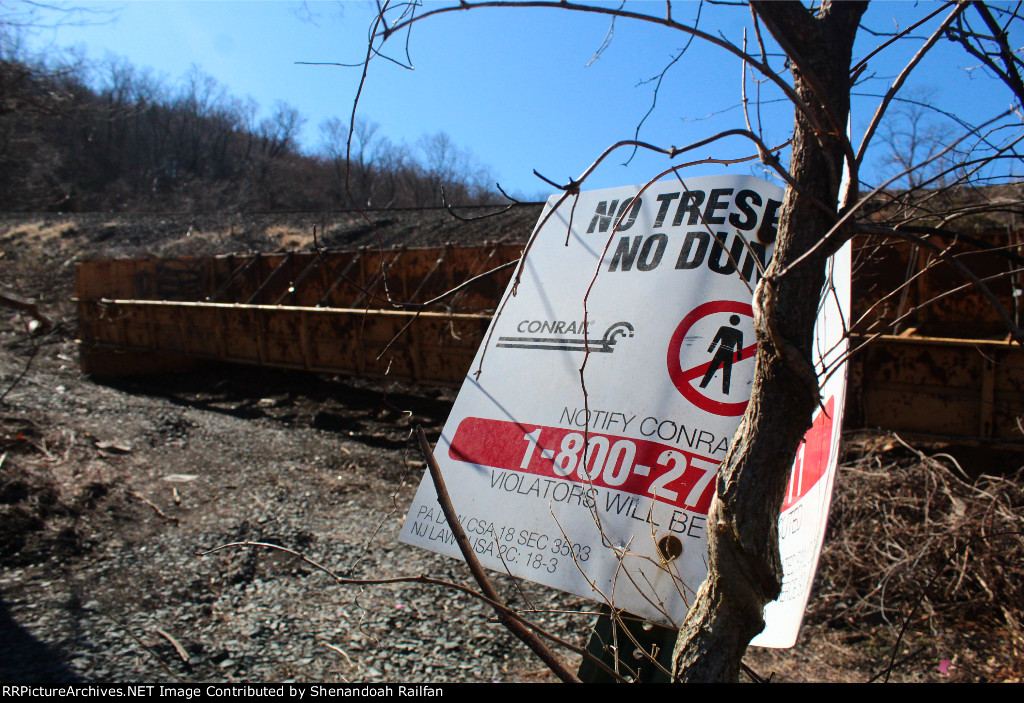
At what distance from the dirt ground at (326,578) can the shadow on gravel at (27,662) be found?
1cm

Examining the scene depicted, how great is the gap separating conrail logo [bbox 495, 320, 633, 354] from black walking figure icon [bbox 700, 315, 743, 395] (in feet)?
0.64

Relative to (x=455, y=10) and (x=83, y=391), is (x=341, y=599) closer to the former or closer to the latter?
(x=455, y=10)

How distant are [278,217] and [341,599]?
27.0 metres

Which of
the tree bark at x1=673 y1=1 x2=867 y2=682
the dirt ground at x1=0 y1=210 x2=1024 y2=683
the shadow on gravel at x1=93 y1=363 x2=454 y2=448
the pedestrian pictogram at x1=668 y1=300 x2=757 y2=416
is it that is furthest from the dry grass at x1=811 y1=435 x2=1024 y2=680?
A: the shadow on gravel at x1=93 y1=363 x2=454 y2=448

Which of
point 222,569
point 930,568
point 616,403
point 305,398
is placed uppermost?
point 616,403

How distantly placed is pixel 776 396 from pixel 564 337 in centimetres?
60

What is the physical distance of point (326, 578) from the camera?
13.7ft

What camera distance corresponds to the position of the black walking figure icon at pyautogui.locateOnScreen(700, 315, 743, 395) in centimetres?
133

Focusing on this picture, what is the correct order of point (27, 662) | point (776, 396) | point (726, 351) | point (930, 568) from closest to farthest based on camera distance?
point (776, 396), point (726, 351), point (27, 662), point (930, 568)

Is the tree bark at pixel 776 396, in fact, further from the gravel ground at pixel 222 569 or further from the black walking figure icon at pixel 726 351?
the gravel ground at pixel 222 569

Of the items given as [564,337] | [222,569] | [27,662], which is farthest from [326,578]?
[564,337]

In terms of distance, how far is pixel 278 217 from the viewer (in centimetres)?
2803

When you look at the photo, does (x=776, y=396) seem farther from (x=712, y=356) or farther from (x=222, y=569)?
(x=222, y=569)

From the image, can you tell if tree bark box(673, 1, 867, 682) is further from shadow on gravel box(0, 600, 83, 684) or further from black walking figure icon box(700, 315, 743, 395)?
shadow on gravel box(0, 600, 83, 684)
